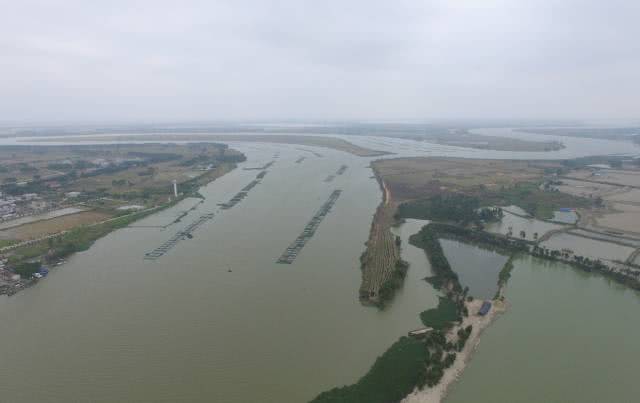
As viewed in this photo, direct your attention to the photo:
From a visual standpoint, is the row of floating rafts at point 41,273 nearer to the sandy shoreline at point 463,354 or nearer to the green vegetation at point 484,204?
the sandy shoreline at point 463,354

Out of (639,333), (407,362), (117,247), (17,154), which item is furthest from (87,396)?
(17,154)

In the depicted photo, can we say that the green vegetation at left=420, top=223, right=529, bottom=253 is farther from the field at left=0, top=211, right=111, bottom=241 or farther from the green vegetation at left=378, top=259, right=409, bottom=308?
the field at left=0, top=211, right=111, bottom=241

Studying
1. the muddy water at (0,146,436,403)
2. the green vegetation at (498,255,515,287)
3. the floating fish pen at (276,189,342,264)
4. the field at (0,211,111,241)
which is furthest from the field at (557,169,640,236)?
the field at (0,211,111,241)

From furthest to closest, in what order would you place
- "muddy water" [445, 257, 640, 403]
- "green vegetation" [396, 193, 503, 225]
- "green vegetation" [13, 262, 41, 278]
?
"green vegetation" [396, 193, 503, 225] → "green vegetation" [13, 262, 41, 278] → "muddy water" [445, 257, 640, 403]

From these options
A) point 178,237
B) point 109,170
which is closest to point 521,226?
point 178,237

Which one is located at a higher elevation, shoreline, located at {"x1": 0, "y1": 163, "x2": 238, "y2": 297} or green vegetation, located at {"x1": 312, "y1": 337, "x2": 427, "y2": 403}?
shoreline, located at {"x1": 0, "y1": 163, "x2": 238, "y2": 297}

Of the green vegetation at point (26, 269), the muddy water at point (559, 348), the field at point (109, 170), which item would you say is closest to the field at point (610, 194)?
the muddy water at point (559, 348)

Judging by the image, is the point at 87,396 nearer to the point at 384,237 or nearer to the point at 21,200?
the point at 384,237
